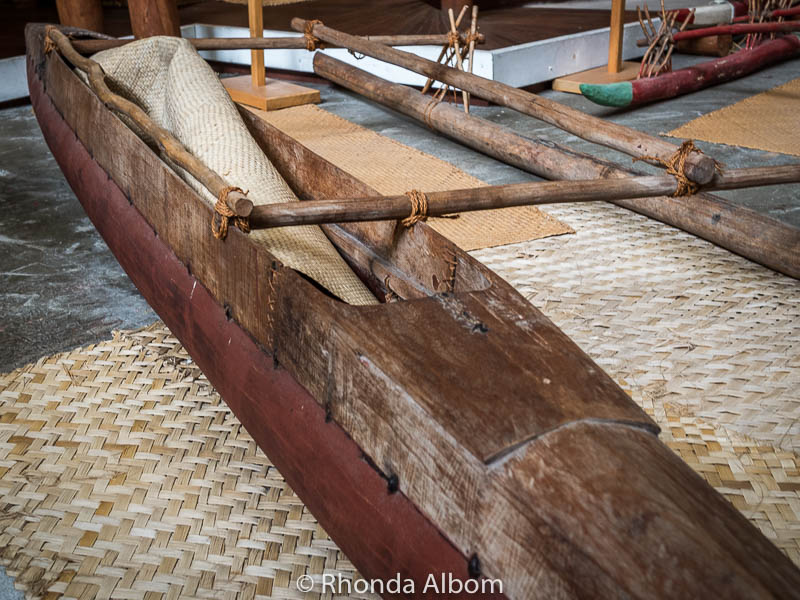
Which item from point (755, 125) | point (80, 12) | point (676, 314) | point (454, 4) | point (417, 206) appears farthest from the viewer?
point (454, 4)

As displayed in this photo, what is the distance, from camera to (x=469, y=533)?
124 cm

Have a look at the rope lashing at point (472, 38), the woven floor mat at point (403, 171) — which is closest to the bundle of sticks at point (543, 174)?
the woven floor mat at point (403, 171)

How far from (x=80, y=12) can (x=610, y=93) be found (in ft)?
11.5

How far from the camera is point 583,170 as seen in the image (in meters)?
3.42

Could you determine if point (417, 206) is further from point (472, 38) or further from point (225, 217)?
point (472, 38)

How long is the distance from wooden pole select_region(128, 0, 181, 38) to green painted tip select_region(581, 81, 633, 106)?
2.64m

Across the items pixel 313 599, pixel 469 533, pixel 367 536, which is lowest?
pixel 313 599

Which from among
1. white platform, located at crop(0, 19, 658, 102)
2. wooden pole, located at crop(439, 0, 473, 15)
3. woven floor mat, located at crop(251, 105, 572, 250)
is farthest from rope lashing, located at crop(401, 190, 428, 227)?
wooden pole, located at crop(439, 0, 473, 15)

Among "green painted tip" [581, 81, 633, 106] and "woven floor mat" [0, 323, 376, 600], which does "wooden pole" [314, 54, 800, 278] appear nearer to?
"green painted tip" [581, 81, 633, 106]

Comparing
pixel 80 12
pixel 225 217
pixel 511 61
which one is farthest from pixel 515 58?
pixel 225 217

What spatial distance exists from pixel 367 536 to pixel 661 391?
1.08 metres

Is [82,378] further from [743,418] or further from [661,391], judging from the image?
[743,418]

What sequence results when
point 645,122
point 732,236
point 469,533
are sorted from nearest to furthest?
point 469,533 → point 732,236 → point 645,122

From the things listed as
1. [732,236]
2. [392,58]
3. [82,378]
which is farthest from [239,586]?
[392,58]
